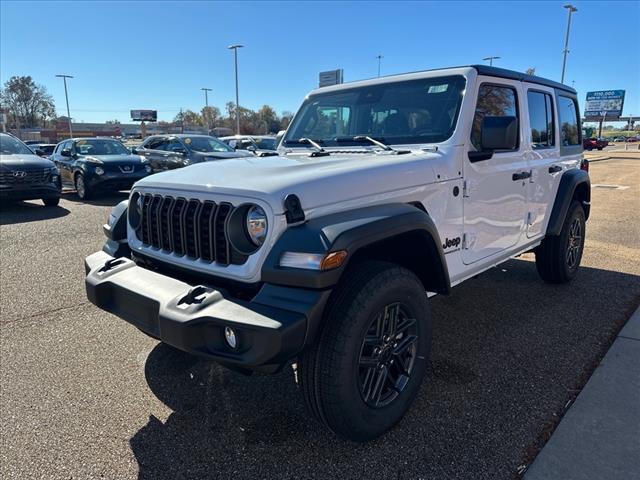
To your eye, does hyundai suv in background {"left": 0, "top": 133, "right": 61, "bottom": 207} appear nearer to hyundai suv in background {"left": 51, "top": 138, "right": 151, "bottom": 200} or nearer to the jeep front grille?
hyundai suv in background {"left": 51, "top": 138, "right": 151, "bottom": 200}

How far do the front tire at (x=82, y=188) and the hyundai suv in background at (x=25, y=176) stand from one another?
1.04 meters

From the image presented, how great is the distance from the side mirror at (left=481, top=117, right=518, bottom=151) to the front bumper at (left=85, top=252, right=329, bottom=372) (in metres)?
1.68

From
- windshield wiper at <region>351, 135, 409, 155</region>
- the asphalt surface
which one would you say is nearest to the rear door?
the asphalt surface

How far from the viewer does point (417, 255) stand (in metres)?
2.88

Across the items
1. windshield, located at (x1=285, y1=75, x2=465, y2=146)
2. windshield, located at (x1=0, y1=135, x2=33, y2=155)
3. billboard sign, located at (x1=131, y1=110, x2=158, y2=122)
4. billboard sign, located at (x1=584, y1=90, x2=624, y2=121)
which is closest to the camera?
windshield, located at (x1=285, y1=75, x2=465, y2=146)

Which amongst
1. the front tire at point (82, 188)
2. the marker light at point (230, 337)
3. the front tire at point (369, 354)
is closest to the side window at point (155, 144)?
the front tire at point (82, 188)

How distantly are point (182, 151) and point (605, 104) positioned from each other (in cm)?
7345

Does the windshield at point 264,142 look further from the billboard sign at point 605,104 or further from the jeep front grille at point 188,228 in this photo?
the billboard sign at point 605,104

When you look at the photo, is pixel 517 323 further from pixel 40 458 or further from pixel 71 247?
pixel 71 247

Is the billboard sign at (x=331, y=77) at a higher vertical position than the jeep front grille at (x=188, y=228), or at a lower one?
higher

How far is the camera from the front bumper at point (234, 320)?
1.98 metres

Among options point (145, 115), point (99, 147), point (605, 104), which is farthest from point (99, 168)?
point (605, 104)

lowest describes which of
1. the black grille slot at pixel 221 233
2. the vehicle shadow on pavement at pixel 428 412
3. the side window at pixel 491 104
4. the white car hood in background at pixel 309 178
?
the vehicle shadow on pavement at pixel 428 412

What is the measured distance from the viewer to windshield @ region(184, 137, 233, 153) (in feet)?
41.9
